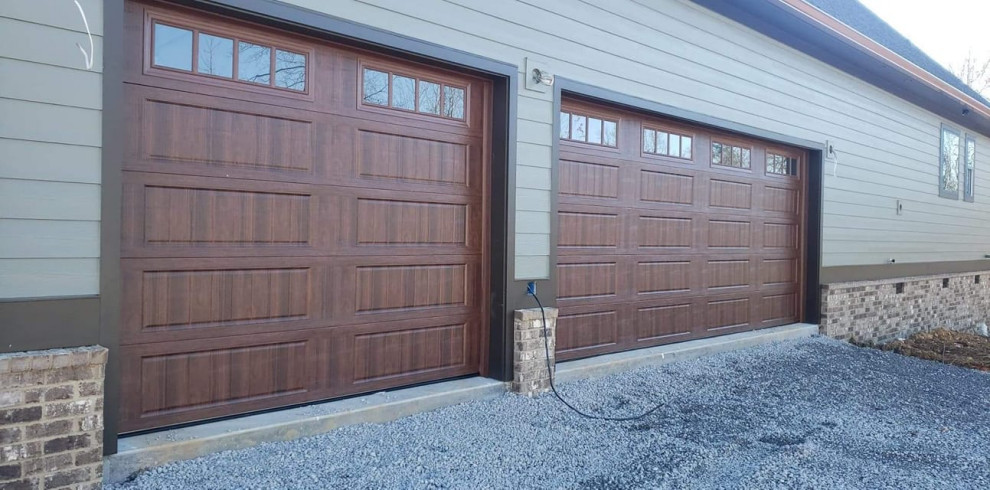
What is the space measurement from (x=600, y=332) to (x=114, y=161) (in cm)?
421

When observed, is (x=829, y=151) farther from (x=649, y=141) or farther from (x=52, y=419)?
(x=52, y=419)

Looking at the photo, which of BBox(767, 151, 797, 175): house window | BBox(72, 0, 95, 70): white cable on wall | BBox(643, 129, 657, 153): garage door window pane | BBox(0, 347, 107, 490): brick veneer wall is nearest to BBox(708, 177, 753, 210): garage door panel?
BBox(767, 151, 797, 175): house window

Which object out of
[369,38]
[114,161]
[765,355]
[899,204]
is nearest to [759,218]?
[765,355]

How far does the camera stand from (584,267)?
574 cm

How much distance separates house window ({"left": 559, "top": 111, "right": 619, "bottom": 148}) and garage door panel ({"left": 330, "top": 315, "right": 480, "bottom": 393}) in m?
1.90

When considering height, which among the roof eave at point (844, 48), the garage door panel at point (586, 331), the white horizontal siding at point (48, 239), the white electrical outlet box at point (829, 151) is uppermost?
the roof eave at point (844, 48)

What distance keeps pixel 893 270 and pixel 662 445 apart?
7775 millimetres

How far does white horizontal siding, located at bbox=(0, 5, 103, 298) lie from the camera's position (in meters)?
2.84

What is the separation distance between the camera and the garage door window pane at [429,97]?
4566 millimetres

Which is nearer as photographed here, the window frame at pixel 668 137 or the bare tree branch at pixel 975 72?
the window frame at pixel 668 137

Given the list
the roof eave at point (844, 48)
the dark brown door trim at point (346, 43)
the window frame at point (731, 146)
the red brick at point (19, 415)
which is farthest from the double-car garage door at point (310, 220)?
the roof eave at point (844, 48)

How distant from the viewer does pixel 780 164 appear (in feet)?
26.0

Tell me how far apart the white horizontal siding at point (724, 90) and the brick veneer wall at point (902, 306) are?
428 millimetres

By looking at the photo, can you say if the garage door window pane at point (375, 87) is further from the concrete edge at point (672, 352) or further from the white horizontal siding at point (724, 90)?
the concrete edge at point (672, 352)
